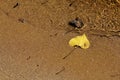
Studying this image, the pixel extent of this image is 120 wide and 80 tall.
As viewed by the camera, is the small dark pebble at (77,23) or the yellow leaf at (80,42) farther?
the small dark pebble at (77,23)

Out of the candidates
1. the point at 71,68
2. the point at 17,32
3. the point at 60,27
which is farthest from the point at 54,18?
the point at 71,68

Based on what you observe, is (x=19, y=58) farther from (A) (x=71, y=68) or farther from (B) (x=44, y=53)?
(A) (x=71, y=68)

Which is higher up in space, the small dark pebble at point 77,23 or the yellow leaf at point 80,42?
the small dark pebble at point 77,23

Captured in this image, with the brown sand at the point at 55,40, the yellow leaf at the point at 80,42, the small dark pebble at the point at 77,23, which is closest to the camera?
the brown sand at the point at 55,40

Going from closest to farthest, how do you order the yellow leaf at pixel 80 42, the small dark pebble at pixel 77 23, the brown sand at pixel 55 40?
the brown sand at pixel 55 40 < the yellow leaf at pixel 80 42 < the small dark pebble at pixel 77 23
